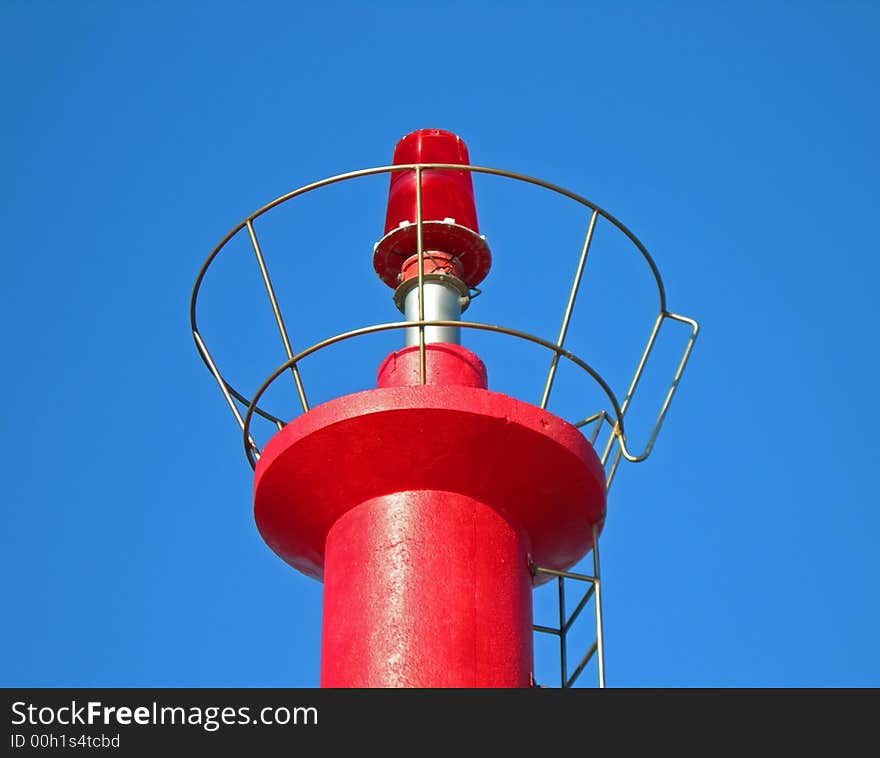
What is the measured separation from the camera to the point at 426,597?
15414 millimetres

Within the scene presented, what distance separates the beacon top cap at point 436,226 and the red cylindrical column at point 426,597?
9.31 feet

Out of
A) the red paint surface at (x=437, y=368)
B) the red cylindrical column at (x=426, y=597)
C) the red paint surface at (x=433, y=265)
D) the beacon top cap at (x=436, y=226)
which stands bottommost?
the red cylindrical column at (x=426, y=597)

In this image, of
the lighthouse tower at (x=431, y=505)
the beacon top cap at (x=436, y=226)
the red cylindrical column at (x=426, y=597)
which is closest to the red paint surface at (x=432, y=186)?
the beacon top cap at (x=436, y=226)

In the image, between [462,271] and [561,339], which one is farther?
[462,271]

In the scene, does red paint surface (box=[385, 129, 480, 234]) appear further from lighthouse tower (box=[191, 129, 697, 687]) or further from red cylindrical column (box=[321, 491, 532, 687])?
red cylindrical column (box=[321, 491, 532, 687])

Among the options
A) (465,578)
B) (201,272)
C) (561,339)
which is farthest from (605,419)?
(201,272)

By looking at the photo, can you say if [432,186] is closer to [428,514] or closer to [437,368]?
[437,368]

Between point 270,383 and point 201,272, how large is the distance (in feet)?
3.60

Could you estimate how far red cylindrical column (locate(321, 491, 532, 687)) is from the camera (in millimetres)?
15219

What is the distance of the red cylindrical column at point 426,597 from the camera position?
1522 cm

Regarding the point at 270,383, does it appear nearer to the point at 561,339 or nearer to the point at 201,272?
the point at 201,272

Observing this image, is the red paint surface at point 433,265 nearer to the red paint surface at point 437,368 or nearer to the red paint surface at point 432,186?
the red paint surface at point 432,186

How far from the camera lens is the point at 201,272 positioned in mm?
17000

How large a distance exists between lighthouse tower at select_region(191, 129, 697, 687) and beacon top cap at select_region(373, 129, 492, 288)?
1273 millimetres
